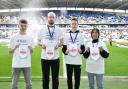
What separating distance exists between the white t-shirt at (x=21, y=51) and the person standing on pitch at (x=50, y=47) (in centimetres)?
38

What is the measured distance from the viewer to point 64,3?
6159 centimetres

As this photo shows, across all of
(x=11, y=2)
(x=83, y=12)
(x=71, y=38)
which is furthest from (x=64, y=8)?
(x=71, y=38)

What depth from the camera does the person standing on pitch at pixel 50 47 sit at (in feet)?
26.7

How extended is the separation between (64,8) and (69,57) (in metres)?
59.1

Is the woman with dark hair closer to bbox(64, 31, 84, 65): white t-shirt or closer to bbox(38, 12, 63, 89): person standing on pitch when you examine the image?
bbox(64, 31, 84, 65): white t-shirt

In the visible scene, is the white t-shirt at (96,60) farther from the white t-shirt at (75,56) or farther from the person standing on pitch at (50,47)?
the person standing on pitch at (50,47)

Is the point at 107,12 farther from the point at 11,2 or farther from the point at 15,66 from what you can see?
the point at 15,66

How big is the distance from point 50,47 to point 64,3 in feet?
177

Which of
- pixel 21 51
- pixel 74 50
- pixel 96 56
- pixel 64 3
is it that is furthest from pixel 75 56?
pixel 64 3

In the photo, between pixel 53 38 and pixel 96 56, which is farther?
pixel 53 38

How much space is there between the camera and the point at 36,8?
64.8 metres

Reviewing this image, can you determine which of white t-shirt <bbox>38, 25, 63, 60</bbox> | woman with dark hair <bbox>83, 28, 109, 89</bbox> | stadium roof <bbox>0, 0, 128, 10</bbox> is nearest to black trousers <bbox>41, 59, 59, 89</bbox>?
white t-shirt <bbox>38, 25, 63, 60</bbox>

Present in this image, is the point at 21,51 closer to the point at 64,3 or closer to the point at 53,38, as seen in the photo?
the point at 53,38

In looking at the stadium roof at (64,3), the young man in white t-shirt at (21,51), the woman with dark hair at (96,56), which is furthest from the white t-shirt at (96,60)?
the stadium roof at (64,3)
